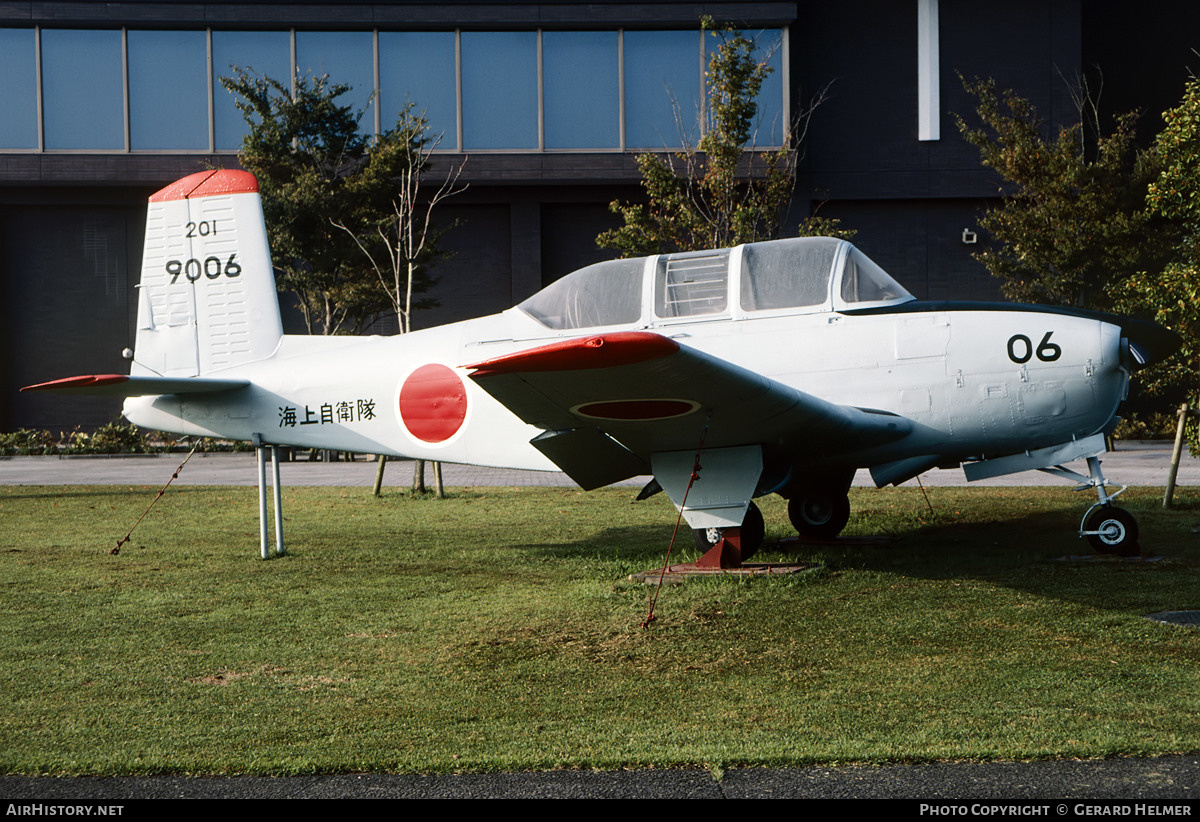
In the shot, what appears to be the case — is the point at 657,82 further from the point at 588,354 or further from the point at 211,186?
the point at 588,354

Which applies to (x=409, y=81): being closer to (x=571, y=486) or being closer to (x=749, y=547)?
(x=571, y=486)

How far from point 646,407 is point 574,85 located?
72.8 feet

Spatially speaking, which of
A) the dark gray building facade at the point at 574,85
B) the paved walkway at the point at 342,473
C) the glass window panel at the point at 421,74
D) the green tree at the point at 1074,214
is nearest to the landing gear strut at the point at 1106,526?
the paved walkway at the point at 342,473

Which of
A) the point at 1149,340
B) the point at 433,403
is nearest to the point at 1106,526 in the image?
the point at 1149,340

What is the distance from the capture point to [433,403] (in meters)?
8.55

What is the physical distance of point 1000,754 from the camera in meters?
3.78

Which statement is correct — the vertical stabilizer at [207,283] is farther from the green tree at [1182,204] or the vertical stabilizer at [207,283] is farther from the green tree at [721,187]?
the green tree at [1182,204]

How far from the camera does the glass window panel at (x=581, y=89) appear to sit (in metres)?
26.6

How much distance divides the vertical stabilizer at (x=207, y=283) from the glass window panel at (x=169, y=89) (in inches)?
735

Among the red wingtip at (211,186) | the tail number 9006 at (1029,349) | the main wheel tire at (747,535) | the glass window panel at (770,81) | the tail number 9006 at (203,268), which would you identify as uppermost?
the glass window panel at (770,81)

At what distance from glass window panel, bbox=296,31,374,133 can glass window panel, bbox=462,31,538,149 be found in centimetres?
259

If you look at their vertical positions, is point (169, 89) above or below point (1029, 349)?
above

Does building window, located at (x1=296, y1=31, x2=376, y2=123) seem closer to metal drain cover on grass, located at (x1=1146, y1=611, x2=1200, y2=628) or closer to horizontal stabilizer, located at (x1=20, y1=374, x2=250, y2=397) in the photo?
horizontal stabilizer, located at (x1=20, y1=374, x2=250, y2=397)

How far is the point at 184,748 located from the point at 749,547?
4981mm
